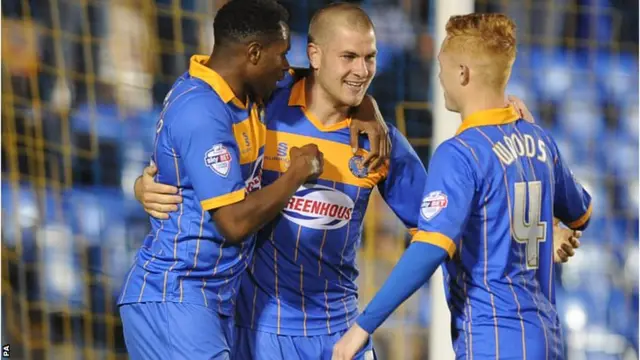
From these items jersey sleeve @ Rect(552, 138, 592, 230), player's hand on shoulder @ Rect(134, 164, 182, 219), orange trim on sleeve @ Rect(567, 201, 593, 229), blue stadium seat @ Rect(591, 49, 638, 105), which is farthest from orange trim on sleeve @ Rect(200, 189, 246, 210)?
blue stadium seat @ Rect(591, 49, 638, 105)

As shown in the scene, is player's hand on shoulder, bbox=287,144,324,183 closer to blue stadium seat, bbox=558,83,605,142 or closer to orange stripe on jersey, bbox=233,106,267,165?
orange stripe on jersey, bbox=233,106,267,165

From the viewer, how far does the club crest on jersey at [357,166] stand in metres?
2.82

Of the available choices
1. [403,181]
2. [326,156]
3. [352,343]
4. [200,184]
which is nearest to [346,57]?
[326,156]

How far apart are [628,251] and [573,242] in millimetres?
2308

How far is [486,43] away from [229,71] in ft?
2.02

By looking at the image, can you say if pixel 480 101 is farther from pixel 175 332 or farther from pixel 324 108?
pixel 175 332

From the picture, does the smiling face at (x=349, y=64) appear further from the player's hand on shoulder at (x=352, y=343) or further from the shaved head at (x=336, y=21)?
the player's hand on shoulder at (x=352, y=343)

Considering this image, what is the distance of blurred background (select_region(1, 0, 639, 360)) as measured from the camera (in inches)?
177

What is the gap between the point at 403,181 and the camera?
289 cm

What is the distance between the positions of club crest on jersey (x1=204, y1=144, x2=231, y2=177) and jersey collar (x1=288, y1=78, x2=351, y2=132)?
0.46 m

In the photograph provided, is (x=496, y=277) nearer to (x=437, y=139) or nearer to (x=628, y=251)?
(x=437, y=139)

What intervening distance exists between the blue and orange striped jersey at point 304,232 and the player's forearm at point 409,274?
21.0 inches

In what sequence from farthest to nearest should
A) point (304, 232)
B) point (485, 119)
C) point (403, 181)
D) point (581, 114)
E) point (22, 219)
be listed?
point (581, 114)
point (22, 219)
point (403, 181)
point (304, 232)
point (485, 119)

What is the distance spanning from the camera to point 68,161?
4559 millimetres
